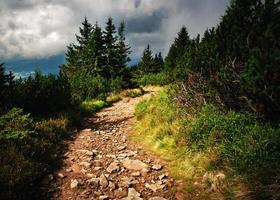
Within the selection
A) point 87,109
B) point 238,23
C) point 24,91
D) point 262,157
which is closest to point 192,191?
point 262,157

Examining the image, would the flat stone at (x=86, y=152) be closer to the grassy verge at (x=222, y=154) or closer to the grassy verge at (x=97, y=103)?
the grassy verge at (x=222, y=154)

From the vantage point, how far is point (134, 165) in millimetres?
7668

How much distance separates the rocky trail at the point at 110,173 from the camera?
6102mm

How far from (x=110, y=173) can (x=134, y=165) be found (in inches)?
31.3

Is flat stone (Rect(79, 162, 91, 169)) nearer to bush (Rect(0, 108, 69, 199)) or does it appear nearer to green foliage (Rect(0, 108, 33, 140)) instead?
bush (Rect(0, 108, 69, 199))

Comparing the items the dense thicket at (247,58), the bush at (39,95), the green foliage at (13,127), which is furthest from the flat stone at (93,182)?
the bush at (39,95)

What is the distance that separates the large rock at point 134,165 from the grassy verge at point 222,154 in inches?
31.7

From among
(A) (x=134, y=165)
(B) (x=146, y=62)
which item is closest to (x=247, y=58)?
(A) (x=134, y=165)

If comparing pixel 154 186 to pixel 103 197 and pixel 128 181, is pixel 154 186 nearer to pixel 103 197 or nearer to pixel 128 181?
pixel 128 181

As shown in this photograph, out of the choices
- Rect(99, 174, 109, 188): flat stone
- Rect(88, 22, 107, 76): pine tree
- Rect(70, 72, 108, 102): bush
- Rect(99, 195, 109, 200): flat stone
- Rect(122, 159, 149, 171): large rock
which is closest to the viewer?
Rect(99, 195, 109, 200): flat stone

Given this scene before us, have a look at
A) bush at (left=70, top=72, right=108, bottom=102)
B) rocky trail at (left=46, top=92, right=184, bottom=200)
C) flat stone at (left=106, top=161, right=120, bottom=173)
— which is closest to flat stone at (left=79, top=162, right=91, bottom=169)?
rocky trail at (left=46, top=92, right=184, bottom=200)

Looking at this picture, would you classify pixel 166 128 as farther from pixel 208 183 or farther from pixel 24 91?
pixel 24 91

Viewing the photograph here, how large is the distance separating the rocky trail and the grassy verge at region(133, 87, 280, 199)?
489mm

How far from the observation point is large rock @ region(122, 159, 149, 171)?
7509 millimetres
